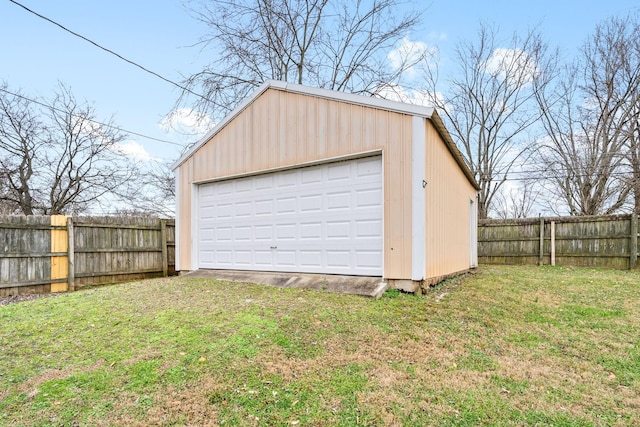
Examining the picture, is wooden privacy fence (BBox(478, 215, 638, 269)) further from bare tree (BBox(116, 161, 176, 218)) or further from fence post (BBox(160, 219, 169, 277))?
bare tree (BBox(116, 161, 176, 218))

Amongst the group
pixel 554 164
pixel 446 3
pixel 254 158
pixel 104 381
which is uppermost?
pixel 446 3

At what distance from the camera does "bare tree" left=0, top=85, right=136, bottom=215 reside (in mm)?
12008

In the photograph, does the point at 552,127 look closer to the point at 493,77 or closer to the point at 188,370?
the point at 493,77

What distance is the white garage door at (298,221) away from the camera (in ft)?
20.0

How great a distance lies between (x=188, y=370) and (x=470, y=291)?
4.97 meters

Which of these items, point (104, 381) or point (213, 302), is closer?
point (104, 381)

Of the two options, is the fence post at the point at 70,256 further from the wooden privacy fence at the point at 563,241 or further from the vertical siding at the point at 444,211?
the wooden privacy fence at the point at 563,241

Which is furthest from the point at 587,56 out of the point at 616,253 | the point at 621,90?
the point at 616,253

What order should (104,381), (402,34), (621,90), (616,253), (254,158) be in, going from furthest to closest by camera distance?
(621,90)
(402,34)
(616,253)
(254,158)
(104,381)

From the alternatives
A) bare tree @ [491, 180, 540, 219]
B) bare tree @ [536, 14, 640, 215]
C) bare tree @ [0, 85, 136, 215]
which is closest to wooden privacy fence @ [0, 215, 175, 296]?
bare tree @ [0, 85, 136, 215]

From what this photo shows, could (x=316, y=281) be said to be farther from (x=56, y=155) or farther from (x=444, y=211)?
(x=56, y=155)

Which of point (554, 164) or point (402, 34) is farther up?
point (402, 34)

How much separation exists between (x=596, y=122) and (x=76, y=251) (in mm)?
19889

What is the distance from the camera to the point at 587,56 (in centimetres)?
1534
